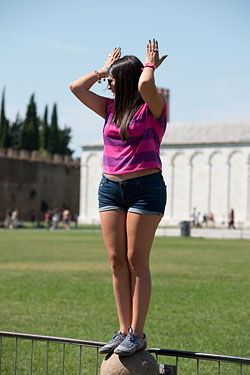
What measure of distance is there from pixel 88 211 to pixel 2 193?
30.0 feet

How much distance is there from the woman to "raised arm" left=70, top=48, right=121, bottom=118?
17 centimetres

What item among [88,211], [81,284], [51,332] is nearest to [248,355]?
[51,332]

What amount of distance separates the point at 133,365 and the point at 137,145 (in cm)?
133

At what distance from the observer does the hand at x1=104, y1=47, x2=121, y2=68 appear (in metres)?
4.64

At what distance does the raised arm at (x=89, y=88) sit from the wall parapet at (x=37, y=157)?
6816 cm

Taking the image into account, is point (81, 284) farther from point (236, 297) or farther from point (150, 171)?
point (150, 171)

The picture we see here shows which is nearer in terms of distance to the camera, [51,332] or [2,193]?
[51,332]

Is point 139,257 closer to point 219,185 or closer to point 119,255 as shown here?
point 119,255

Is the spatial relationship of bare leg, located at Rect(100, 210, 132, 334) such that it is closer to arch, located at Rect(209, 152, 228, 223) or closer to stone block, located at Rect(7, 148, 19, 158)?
arch, located at Rect(209, 152, 228, 223)

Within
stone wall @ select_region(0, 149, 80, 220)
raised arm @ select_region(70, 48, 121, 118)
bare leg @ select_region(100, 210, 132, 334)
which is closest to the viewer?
bare leg @ select_region(100, 210, 132, 334)

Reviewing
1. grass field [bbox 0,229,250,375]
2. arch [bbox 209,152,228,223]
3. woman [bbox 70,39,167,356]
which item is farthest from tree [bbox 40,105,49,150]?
woman [bbox 70,39,167,356]

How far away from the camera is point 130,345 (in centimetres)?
423

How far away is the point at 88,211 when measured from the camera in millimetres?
73000

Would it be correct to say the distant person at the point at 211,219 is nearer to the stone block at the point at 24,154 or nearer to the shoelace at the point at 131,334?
the stone block at the point at 24,154
